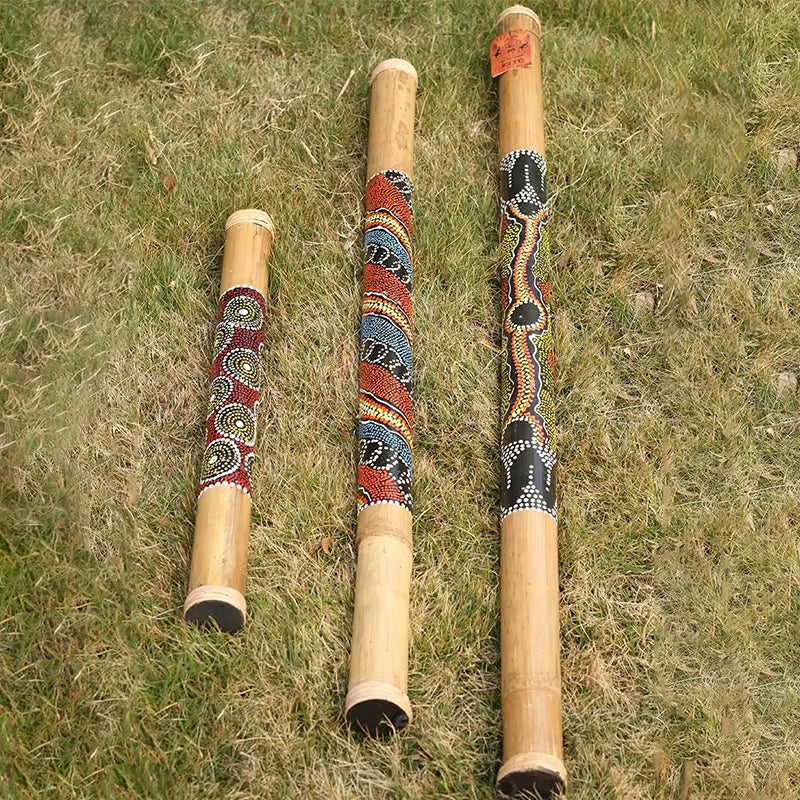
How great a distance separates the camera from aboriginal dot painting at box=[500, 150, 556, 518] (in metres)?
3.64

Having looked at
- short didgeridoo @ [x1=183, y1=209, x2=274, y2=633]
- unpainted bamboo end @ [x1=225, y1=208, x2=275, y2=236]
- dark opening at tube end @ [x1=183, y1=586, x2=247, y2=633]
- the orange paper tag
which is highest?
the orange paper tag

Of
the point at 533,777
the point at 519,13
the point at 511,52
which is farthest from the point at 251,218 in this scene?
the point at 533,777

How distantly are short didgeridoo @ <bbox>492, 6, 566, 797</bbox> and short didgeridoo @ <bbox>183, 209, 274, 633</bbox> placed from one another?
808 mm

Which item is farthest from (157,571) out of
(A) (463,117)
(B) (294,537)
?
(A) (463,117)

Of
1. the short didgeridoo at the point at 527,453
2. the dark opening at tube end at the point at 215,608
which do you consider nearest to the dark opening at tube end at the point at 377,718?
the short didgeridoo at the point at 527,453

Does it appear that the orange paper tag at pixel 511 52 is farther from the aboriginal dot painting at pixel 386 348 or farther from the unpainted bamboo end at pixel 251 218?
the unpainted bamboo end at pixel 251 218

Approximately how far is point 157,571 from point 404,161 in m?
1.75

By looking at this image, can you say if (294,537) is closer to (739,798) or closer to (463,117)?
(739,798)

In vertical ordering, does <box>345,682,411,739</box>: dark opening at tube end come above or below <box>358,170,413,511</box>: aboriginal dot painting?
below

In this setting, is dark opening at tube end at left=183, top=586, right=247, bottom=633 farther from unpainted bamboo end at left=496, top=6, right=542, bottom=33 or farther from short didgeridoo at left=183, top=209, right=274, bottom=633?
unpainted bamboo end at left=496, top=6, right=542, bottom=33

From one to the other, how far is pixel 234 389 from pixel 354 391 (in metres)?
0.43

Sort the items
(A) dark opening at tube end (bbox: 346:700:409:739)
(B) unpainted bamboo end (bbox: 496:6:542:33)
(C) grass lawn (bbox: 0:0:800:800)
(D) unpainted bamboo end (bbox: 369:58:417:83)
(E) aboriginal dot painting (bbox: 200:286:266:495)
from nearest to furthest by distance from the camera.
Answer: (A) dark opening at tube end (bbox: 346:700:409:739)
(C) grass lawn (bbox: 0:0:800:800)
(E) aboriginal dot painting (bbox: 200:286:266:495)
(D) unpainted bamboo end (bbox: 369:58:417:83)
(B) unpainted bamboo end (bbox: 496:6:542:33)

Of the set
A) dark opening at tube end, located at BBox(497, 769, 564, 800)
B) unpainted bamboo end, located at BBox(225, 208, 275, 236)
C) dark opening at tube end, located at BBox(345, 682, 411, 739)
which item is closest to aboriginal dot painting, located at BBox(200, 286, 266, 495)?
unpainted bamboo end, located at BBox(225, 208, 275, 236)

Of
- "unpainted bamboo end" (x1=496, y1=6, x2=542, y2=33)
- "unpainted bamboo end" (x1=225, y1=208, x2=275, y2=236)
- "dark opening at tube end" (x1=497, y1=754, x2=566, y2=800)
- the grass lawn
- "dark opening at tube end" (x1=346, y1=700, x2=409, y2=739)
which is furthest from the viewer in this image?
"unpainted bamboo end" (x1=496, y1=6, x2=542, y2=33)
